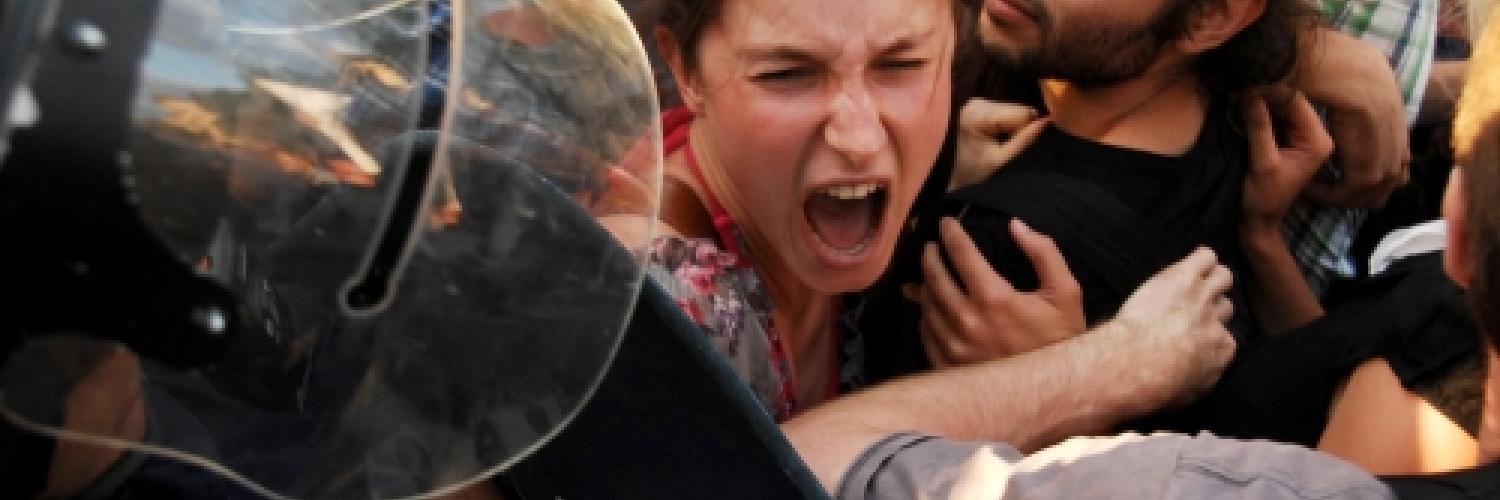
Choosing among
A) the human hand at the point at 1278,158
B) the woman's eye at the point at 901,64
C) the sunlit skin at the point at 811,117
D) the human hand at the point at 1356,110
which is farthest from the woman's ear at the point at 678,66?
the human hand at the point at 1356,110

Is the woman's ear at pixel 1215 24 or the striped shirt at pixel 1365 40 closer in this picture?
the woman's ear at pixel 1215 24

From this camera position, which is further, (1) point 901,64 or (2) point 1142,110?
(2) point 1142,110

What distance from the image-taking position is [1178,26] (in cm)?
251

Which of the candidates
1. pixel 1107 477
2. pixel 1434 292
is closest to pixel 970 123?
pixel 1434 292

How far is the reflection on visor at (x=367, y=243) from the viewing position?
1.06 m

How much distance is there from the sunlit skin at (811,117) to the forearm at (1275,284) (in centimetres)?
71

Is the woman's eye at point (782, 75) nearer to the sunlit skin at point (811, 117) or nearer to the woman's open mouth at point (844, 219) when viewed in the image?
the sunlit skin at point (811, 117)

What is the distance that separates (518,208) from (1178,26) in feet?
5.10

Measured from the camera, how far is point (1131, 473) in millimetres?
1396

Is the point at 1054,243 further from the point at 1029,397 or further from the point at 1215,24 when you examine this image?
the point at 1215,24

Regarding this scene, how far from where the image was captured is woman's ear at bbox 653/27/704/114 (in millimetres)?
2119

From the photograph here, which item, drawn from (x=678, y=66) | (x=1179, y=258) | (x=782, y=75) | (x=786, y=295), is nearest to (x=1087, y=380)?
(x=1179, y=258)

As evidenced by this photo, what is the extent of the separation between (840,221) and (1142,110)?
66 centimetres

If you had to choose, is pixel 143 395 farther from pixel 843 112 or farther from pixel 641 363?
pixel 843 112
